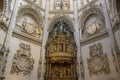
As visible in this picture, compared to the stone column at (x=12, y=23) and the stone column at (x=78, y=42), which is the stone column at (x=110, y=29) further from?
the stone column at (x=12, y=23)

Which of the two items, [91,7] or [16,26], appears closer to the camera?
[16,26]

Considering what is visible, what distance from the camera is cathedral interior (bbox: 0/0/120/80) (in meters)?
11.1

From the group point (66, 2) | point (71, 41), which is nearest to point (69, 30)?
point (71, 41)

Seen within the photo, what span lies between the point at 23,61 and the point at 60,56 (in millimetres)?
3191

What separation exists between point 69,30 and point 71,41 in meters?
1.43

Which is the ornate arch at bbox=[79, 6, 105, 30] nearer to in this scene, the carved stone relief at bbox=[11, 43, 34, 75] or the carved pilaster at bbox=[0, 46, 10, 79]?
the carved stone relief at bbox=[11, 43, 34, 75]

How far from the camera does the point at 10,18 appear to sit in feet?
40.1

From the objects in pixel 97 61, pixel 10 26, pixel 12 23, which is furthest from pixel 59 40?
pixel 10 26

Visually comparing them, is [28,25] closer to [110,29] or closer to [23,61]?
[23,61]

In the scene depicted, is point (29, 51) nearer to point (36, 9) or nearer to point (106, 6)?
point (36, 9)

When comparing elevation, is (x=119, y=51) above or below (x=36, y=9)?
below

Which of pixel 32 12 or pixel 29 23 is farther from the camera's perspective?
pixel 32 12

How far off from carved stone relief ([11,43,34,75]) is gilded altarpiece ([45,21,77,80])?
1648mm

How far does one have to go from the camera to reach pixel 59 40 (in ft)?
46.2
